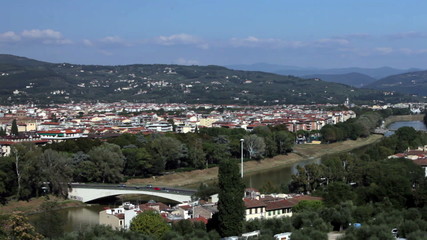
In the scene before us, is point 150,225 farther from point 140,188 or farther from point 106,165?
point 106,165

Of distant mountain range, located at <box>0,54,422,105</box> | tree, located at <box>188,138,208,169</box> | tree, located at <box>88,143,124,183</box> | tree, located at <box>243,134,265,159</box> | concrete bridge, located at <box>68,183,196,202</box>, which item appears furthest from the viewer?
distant mountain range, located at <box>0,54,422,105</box>

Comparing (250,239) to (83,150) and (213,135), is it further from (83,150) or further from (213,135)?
(213,135)

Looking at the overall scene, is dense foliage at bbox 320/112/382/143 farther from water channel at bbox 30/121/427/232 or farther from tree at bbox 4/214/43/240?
tree at bbox 4/214/43/240

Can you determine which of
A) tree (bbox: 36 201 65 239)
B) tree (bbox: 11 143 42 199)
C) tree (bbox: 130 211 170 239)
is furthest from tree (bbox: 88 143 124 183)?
tree (bbox: 130 211 170 239)

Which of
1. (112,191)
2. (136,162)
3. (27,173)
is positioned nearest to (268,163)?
(136,162)

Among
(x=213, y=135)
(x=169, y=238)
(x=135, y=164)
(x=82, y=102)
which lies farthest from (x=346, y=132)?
(x=82, y=102)
